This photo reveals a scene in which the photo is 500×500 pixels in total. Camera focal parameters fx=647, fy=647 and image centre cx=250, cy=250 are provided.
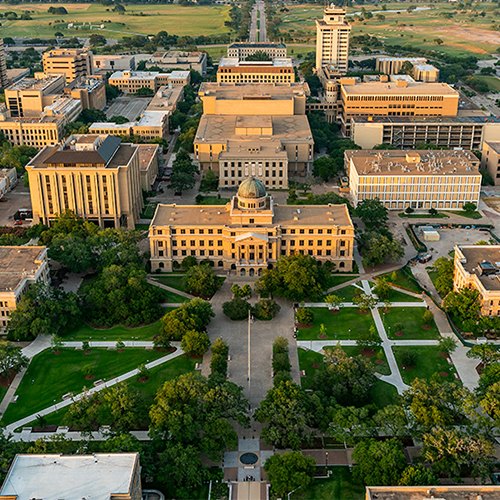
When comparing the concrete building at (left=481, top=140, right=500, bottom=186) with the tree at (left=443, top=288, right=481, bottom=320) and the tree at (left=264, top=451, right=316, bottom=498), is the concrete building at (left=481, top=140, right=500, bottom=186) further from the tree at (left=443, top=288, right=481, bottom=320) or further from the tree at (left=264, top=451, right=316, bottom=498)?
the tree at (left=264, top=451, right=316, bottom=498)

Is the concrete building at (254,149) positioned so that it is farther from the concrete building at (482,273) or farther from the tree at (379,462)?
the tree at (379,462)

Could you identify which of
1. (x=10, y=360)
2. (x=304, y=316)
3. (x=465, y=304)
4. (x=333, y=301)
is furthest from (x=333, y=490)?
(x=10, y=360)

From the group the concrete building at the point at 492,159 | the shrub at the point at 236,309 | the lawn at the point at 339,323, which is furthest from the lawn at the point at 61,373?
the concrete building at the point at 492,159

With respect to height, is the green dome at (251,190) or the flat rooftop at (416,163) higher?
the green dome at (251,190)

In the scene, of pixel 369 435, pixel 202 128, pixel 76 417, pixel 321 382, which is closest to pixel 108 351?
pixel 76 417

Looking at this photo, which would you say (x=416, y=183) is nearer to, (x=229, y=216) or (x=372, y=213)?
(x=372, y=213)

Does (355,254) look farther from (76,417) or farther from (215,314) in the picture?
(76,417)
